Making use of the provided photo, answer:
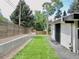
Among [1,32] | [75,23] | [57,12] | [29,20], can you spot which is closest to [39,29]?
[57,12]

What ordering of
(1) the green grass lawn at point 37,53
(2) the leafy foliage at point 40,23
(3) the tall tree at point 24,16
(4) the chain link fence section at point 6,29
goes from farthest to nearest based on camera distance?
(2) the leafy foliage at point 40,23
(3) the tall tree at point 24,16
(4) the chain link fence section at point 6,29
(1) the green grass lawn at point 37,53

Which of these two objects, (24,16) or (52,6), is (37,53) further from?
(52,6)

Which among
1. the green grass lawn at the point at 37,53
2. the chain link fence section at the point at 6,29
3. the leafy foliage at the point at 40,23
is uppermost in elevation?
the leafy foliage at the point at 40,23

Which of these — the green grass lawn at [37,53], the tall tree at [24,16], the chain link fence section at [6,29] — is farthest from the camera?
the tall tree at [24,16]

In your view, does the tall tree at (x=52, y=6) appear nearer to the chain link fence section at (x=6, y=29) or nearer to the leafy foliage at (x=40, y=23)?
the leafy foliage at (x=40, y=23)

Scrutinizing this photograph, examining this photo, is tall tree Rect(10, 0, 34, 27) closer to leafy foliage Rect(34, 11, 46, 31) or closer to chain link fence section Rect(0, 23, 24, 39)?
leafy foliage Rect(34, 11, 46, 31)

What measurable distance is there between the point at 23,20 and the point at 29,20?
1692mm

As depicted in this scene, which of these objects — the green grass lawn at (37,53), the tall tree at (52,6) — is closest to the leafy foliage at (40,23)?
the tall tree at (52,6)

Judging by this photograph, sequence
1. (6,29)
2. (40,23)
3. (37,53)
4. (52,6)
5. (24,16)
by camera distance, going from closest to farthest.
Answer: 1. (37,53)
2. (6,29)
3. (24,16)
4. (52,6)
5. (40,23)

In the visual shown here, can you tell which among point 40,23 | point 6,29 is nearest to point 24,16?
point 40,23

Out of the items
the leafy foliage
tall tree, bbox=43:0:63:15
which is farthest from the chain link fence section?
the leafy foliage

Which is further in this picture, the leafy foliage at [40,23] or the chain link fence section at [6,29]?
the leafy foliage at [40,23]

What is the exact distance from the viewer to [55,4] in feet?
231

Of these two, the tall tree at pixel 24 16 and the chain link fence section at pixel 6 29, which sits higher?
the tall tree at pixel 24 16
